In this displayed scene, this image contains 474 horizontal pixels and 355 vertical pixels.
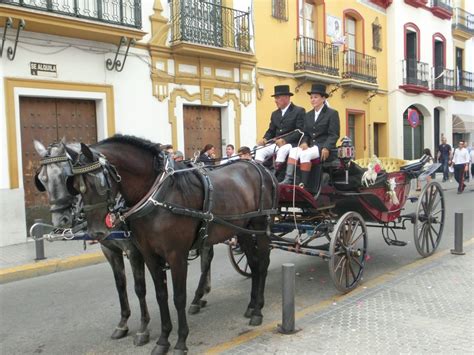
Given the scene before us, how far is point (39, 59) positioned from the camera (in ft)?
32.6

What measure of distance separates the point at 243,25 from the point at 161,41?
9.91 feet

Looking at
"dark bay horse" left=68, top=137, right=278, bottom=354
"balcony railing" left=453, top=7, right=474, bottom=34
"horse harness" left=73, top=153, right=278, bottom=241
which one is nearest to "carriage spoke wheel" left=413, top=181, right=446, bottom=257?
"dark bay horse" left=68, top=137, right=278, bottom=354

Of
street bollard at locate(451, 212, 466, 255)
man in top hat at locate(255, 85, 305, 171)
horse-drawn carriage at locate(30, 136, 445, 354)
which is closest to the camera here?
horse-drawn carriage at locate(30, 136, 445, 354)

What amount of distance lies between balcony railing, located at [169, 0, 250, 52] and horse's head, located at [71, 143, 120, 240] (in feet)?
29.9

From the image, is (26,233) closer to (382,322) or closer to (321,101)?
(321,101)

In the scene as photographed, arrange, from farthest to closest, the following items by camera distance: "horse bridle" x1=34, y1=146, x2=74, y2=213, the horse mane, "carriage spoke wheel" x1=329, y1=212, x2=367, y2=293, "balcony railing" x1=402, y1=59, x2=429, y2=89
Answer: "balcony railing" x1=402, y1=59, x2=429, y2=89 → "carriage spoke wheel" x1=329, y1=212, x2=367, y2=293 → the horse mane → "horse bridle" x1=34, y1=146, x2=74, y2=213

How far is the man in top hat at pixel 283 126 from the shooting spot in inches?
251

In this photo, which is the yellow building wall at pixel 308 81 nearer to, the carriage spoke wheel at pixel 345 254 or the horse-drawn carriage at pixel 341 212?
the horse-drawn carriage at pixel 341 212

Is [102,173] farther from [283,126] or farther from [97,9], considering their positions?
[97,9]

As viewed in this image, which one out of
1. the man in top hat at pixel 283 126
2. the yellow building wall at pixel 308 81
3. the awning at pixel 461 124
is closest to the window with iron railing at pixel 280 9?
the yellow building wall at pixel 308 81

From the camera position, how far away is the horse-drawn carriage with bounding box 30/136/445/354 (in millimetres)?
3682

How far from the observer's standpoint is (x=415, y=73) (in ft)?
74.1

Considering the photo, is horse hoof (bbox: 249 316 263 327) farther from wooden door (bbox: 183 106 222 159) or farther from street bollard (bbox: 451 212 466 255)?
wooden door (bbox: 183 106 222 159)

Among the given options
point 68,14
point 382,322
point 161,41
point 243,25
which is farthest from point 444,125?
point 382,322
